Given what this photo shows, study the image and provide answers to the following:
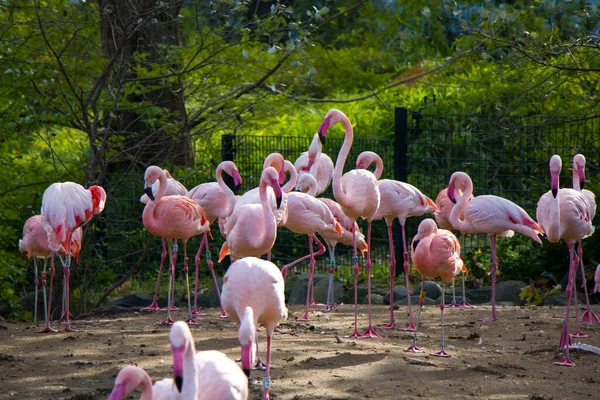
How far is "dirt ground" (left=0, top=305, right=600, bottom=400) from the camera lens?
5.32 meters

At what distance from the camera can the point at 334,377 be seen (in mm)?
5523

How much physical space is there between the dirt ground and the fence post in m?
2.26

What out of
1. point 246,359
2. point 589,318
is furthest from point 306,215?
point 246,359

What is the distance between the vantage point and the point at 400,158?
10391mm

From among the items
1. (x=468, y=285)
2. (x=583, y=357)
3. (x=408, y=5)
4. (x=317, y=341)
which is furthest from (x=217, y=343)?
(x=408, y=5)

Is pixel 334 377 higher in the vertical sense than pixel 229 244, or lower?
lower

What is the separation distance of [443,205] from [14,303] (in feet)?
15.4

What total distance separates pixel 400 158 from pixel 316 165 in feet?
5.23

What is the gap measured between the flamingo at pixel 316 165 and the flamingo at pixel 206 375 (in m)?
5.07

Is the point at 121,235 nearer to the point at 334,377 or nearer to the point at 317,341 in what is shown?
the point at 317,341

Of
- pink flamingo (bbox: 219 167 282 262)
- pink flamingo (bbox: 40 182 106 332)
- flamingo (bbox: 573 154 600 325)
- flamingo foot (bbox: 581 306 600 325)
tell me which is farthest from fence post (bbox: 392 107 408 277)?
pink flamingo (bbox: 40 182 106 332)

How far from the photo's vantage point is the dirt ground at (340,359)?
210 inches

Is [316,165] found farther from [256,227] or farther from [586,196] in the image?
[586,196]

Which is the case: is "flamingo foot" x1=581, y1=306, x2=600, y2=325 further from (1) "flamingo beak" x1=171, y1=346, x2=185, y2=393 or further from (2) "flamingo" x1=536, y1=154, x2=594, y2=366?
(1) "flamingo beak" x1=171, y1=346, x2=185, y2=393
